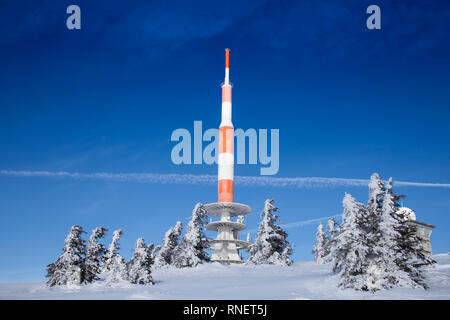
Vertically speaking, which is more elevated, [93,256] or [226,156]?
[226,156]

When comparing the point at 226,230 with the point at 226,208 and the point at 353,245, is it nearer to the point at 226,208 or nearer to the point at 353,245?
the point at 226,208

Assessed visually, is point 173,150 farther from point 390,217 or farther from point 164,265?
point 390,217

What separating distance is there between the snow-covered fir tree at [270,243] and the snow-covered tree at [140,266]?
23.2 m

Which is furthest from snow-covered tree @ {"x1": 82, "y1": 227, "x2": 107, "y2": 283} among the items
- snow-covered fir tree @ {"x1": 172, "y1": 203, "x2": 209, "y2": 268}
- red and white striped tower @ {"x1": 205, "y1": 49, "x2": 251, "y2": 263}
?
red and white striped tower @ {"x1": 205, "y1": 49, "x2": 251, "y2": 263}

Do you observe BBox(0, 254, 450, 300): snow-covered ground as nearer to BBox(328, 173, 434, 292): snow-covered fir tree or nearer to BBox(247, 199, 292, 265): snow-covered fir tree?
BBox(328, 173, 434, 292): snow-covered fir tree

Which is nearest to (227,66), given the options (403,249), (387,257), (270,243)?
(270,243)

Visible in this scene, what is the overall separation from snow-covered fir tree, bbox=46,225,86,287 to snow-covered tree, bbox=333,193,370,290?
1785 cm

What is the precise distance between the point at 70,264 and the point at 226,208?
3749cm

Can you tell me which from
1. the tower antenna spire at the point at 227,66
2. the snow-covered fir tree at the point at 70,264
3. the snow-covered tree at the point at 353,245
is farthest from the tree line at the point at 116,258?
the tower antenna spire at the point at 227,66

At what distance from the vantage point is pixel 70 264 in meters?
30.8

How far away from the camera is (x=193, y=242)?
1927 inches

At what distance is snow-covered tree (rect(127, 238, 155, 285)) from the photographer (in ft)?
102

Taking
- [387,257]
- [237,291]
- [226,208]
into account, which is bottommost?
[237,291]

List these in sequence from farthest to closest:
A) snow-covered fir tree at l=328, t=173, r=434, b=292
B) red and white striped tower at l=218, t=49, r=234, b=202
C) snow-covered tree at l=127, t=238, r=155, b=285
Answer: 1. red and white striped tower at l=218, t=49, r=234, b=202
2. snow-covered tree at l=127, t=238, r=155, b=285
3. snow-covered fir tree at l=328, t=173, r=434, b=292
